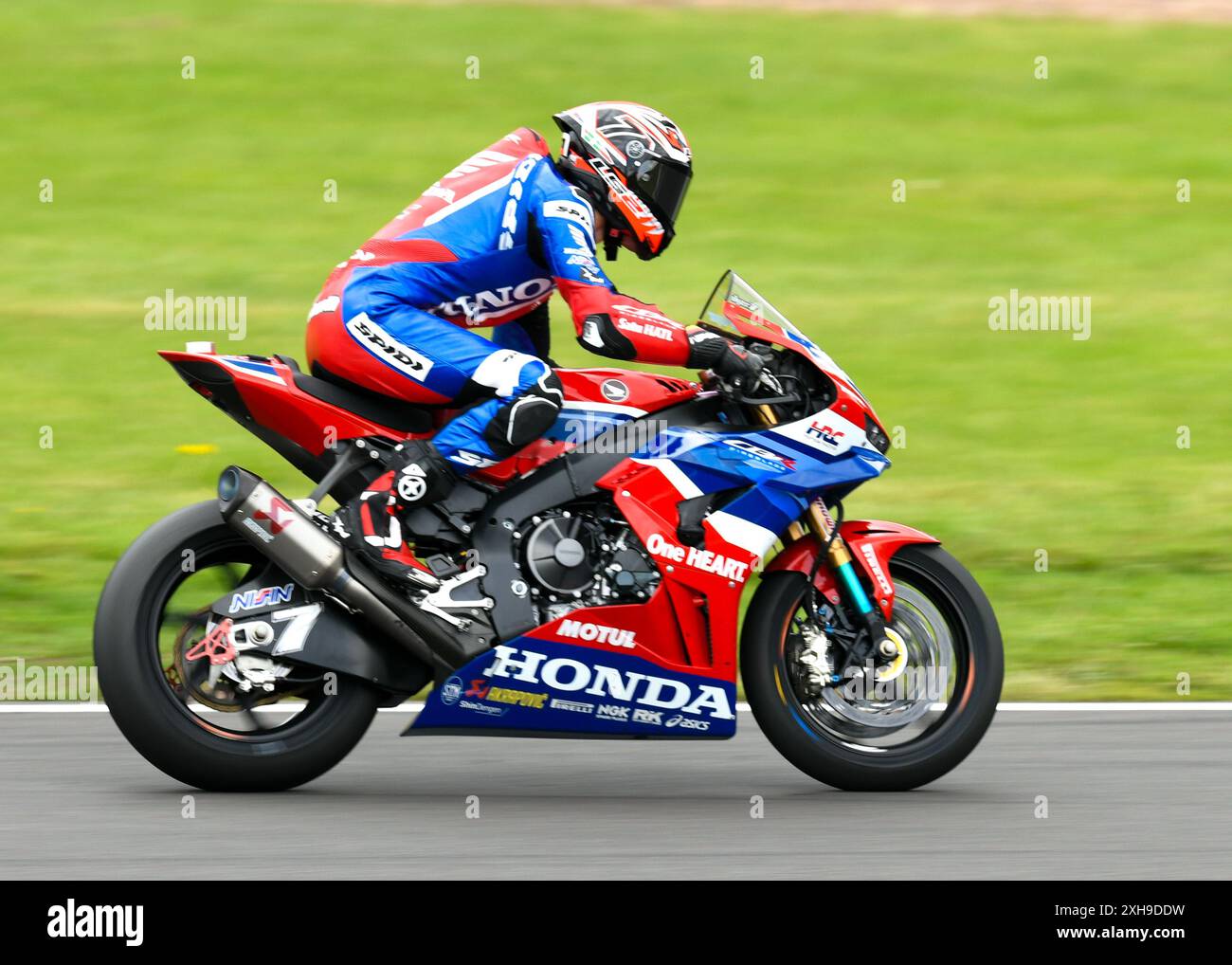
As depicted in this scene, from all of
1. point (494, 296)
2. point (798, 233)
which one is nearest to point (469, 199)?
point (494, 296)

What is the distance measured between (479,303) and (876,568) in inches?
57.0

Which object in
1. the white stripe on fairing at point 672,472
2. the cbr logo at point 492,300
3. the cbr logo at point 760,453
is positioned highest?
the cbr logo at point 492,300

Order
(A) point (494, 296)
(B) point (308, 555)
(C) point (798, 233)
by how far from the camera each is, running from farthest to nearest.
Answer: (C) point (798, 233), (A) point (494, 296), (B) point (308, 555)

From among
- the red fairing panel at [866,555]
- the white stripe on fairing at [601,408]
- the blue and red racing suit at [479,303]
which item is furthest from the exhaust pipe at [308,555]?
the red fairing panel at [866,555]

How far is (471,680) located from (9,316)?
28.8 ft

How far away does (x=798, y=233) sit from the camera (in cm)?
1591

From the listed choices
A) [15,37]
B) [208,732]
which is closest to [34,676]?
[208,732]

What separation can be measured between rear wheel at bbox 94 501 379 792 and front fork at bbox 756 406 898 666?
1427 millimetres

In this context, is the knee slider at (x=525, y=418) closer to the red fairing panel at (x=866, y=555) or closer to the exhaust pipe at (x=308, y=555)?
the exhaust pipe at (x=308, y=555)

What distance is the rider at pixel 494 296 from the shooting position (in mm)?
5625

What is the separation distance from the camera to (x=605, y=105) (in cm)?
591

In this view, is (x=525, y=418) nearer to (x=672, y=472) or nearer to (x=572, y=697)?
(x=672, y=472)

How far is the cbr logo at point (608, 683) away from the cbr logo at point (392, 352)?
854mm

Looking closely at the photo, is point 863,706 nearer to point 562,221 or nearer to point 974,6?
point 562,221
